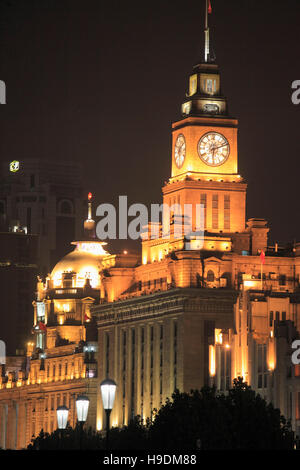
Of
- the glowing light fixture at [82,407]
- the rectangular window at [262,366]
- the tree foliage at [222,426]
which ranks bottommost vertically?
the glowing light fixture at [82,407]

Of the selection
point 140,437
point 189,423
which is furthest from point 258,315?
point 189,423

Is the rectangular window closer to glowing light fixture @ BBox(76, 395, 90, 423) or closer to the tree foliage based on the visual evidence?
the tree foliage

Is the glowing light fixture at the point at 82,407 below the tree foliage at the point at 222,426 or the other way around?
below

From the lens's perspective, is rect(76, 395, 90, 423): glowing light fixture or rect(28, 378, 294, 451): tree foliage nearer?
rect(76, 395, 90, 423): glowing light fixture

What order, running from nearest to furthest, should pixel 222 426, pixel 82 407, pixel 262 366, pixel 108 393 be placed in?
1. pixel 108 393
2. pixel 82 407
3. pixel 222 426
4. pixel 262 366

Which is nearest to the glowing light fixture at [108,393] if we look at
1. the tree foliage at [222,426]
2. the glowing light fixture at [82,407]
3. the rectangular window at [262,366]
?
the glowing light fixture at [82,407]

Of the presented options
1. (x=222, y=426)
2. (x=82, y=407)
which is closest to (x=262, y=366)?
(x=222, y=426)

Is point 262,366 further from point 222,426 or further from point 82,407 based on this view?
point 82,407

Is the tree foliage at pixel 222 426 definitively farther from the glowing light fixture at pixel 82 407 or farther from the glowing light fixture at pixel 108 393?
the glowing light fixture at pixel 108 393

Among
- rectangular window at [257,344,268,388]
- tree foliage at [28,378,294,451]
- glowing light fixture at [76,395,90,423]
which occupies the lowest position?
glowing light fixture at [76,395,90,423]

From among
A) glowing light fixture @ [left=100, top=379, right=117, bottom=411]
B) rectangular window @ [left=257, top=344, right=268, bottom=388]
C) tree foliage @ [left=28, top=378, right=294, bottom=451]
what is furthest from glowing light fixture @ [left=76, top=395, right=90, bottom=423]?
rectangular window @ [left=257, top=344, right=268, bottom=388]

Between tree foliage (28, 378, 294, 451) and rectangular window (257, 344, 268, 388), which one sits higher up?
rectangular window (257, 344, 268, 388)
